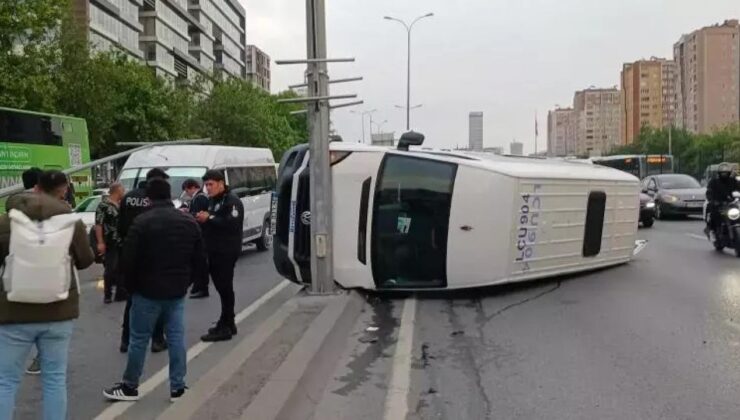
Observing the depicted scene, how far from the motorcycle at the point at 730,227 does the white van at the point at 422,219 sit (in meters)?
5.10

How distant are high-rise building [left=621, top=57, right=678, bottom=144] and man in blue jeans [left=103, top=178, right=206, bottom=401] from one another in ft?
343

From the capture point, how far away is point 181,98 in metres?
49.1

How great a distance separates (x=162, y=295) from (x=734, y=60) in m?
109

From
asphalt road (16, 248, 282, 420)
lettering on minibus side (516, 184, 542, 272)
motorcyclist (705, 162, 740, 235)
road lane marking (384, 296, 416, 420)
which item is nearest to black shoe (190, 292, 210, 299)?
asphalt road (16, 248, 282, 420)

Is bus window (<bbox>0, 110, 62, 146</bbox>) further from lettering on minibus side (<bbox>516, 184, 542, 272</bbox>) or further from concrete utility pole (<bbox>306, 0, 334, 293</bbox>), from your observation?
lettering on minibus side (<bbox>516, 184, 542, 272</bbox>)

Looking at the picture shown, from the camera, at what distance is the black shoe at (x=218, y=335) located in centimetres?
786

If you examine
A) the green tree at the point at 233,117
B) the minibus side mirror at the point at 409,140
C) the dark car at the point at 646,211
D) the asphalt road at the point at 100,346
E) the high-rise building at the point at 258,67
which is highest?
the high-rise building at the point at 258,67

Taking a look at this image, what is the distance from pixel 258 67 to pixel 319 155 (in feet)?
519

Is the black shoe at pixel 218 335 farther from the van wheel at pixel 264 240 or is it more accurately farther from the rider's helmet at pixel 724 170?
the rider's helmet at pixel 724 170

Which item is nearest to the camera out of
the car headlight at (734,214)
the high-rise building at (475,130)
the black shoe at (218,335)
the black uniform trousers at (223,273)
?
the black uniform trousers at (223,273)

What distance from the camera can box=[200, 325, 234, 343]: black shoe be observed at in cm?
786

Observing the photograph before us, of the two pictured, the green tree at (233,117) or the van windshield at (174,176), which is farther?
the green tree at (233,117)

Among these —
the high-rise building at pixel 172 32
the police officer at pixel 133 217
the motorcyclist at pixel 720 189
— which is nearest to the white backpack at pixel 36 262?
the police officer at pixel 133 217

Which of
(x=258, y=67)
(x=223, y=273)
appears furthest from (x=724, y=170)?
(x=258, y=67)
